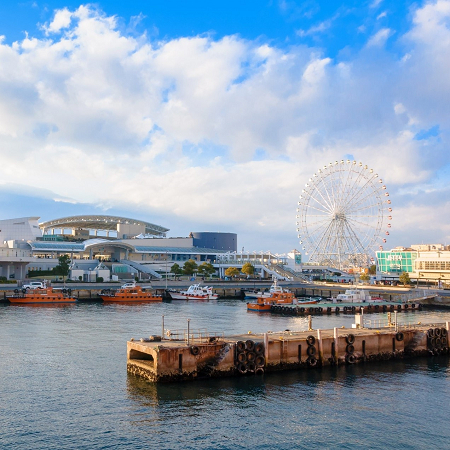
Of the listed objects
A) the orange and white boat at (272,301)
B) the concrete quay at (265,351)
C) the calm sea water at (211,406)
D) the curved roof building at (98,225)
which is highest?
the curved roof building at (98,225)

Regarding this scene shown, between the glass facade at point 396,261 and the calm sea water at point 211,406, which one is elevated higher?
the glass facade at point 396,261

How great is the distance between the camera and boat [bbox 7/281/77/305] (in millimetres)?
74750

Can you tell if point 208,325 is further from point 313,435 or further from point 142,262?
point 142,262

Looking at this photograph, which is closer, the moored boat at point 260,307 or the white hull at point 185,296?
the moored boat at point 260,307

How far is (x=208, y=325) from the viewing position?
52438 millimetres

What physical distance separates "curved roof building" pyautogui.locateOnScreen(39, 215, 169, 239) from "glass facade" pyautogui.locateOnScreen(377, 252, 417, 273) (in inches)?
3028

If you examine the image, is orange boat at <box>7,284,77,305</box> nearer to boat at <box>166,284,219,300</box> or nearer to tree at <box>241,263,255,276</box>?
boat at <box>166,284,219,300</box>

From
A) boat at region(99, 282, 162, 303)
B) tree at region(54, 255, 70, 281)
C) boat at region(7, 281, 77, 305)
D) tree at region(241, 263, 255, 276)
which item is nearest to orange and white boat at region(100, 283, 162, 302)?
boat at region(99, 282, 162, 303)

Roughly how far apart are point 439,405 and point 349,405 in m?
4.79

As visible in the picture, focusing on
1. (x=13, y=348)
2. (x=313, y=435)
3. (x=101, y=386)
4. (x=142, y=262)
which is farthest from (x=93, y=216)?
(x=313, y=435)

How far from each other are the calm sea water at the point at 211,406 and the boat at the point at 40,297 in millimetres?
37513

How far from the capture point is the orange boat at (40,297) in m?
74.8

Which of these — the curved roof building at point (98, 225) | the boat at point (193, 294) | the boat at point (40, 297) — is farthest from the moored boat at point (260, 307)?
the curved roof building at point (98, 225)

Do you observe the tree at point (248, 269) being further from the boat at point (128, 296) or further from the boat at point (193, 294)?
the boat at point (128, 296)
